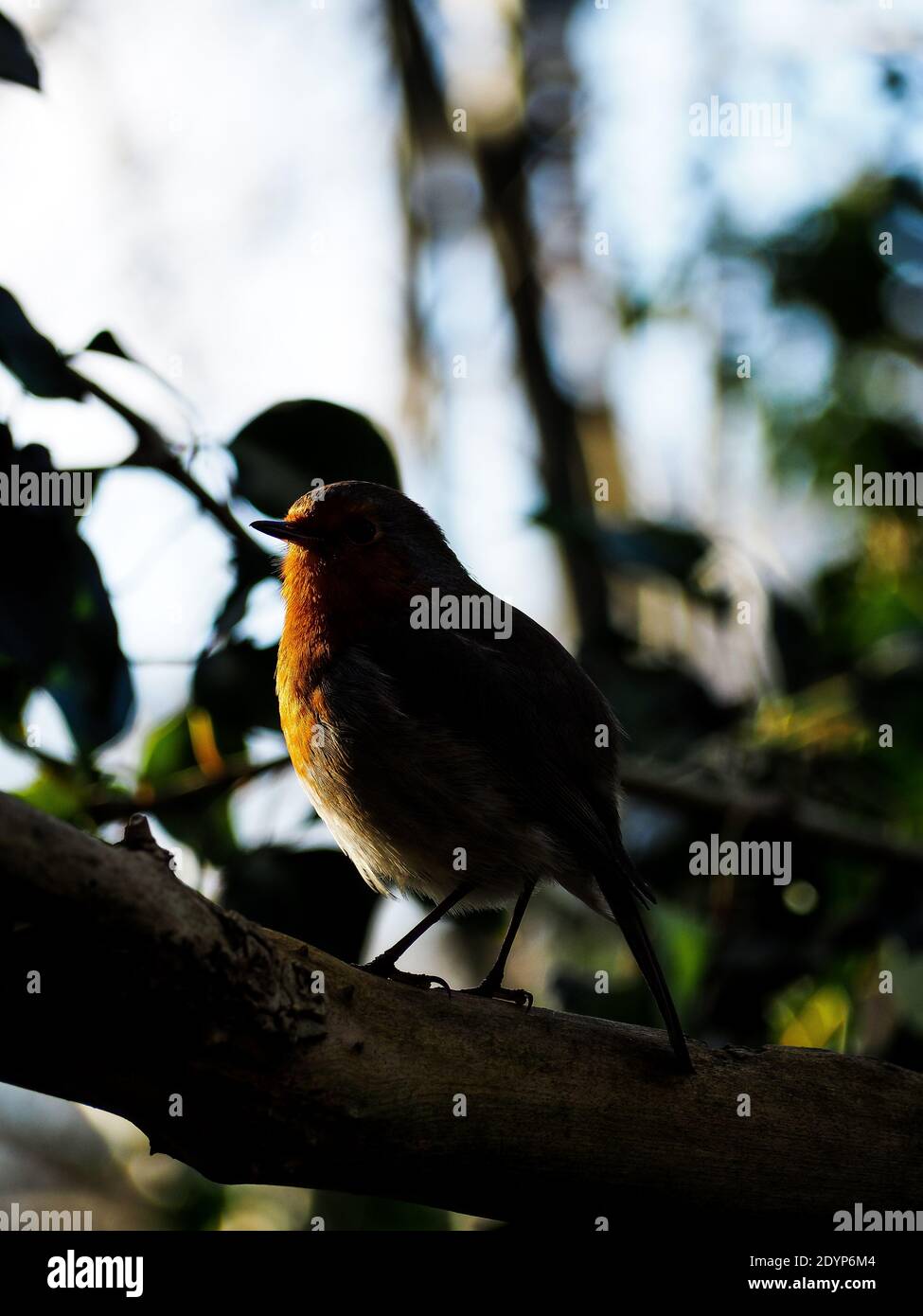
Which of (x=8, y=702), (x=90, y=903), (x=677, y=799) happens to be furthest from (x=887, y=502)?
(x=90, y=903)

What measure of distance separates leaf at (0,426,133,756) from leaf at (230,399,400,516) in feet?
1.80

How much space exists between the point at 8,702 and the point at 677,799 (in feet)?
7.07

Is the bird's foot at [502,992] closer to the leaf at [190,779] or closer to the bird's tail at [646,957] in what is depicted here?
the bird's tail at [646,957]

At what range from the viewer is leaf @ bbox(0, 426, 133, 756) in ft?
9.05

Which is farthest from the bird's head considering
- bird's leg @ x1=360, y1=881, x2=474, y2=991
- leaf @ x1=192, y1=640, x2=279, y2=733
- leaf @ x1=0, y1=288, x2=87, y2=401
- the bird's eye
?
bird's leg @ x1=360, y1=881, x2=474, y2=991

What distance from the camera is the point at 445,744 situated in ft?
9.66

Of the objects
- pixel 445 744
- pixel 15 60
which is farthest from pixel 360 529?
pixel 15 60

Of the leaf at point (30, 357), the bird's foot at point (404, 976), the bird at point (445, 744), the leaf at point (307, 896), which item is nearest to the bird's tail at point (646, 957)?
the bird at point (445, 744)

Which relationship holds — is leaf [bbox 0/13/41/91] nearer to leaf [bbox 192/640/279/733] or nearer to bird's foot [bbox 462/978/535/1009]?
leaf [bbox 192/640/279/733]

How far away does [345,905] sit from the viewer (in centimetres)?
341

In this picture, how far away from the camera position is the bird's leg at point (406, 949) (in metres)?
2.71

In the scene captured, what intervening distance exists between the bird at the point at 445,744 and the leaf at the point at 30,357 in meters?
0.62

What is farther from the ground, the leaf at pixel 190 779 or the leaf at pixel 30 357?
the leaf at pixel 30 357
